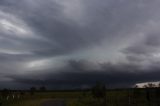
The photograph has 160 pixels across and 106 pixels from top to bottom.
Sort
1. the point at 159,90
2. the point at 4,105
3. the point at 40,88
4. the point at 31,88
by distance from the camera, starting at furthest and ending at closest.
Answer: the point at 40,88
the point at 31,88
the point at 159,90
the point at 4,105

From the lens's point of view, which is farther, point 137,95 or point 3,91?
point 3,91

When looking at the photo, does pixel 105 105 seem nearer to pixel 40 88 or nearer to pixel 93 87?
pixel 93 87

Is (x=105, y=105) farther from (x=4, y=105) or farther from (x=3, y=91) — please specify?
(x=3, y=91)

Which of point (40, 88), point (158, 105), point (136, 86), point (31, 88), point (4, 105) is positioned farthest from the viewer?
point (40, 88)

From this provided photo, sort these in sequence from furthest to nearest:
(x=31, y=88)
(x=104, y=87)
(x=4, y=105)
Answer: (x=31, y=88)
(x=104, y=87)
(x=4, y=105)

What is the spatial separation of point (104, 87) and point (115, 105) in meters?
23.9

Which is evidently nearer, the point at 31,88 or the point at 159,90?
the point at 159,90

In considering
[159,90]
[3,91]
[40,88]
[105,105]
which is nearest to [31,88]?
[40,88]

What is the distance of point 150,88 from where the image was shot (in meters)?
76.2

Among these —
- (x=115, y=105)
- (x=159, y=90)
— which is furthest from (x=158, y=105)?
(x=159, y=90)

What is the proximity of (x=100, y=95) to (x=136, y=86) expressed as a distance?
1155cm

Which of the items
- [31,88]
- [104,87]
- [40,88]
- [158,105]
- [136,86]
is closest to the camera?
[158,105]

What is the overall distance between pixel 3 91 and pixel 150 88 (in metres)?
34.6

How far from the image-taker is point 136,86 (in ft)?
261
